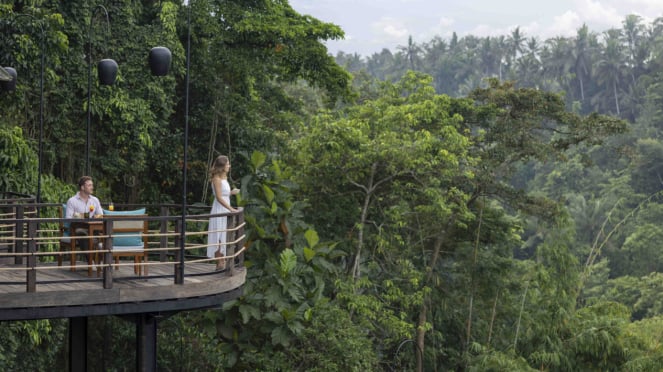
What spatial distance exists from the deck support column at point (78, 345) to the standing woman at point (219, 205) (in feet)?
4.81

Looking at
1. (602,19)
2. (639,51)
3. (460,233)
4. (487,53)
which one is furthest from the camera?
(602,19)

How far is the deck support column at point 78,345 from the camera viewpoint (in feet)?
30.8

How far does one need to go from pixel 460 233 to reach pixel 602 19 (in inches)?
3467

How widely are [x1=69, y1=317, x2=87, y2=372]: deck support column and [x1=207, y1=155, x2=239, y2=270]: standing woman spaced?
1.47 meters

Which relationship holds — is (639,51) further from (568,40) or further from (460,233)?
(460,233)

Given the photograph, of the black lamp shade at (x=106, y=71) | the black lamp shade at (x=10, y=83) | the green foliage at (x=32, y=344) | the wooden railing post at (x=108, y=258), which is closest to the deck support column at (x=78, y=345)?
the wooden railing post at (x=108, y=258)

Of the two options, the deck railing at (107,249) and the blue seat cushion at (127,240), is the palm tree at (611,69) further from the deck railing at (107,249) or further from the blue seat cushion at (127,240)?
the blue seat cushion at (127,240)

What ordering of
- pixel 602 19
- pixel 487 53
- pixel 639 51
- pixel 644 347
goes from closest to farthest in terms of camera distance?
pixel 644 347 < pixel 639 51 < pixel 487 53 < pixel 602 19

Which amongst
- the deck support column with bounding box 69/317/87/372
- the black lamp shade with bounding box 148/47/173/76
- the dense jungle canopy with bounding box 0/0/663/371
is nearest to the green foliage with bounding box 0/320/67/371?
the dense jungle canopy with bounding box 0/0/663/371

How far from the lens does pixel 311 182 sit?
19.3 m

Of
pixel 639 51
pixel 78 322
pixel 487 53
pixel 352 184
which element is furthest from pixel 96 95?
pixel 487 53

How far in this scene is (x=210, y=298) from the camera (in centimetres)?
870

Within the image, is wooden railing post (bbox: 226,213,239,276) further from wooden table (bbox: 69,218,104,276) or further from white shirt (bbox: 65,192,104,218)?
white shirt (bbox: 65,192,104,218)

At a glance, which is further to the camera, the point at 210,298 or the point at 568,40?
the point at 568,40
